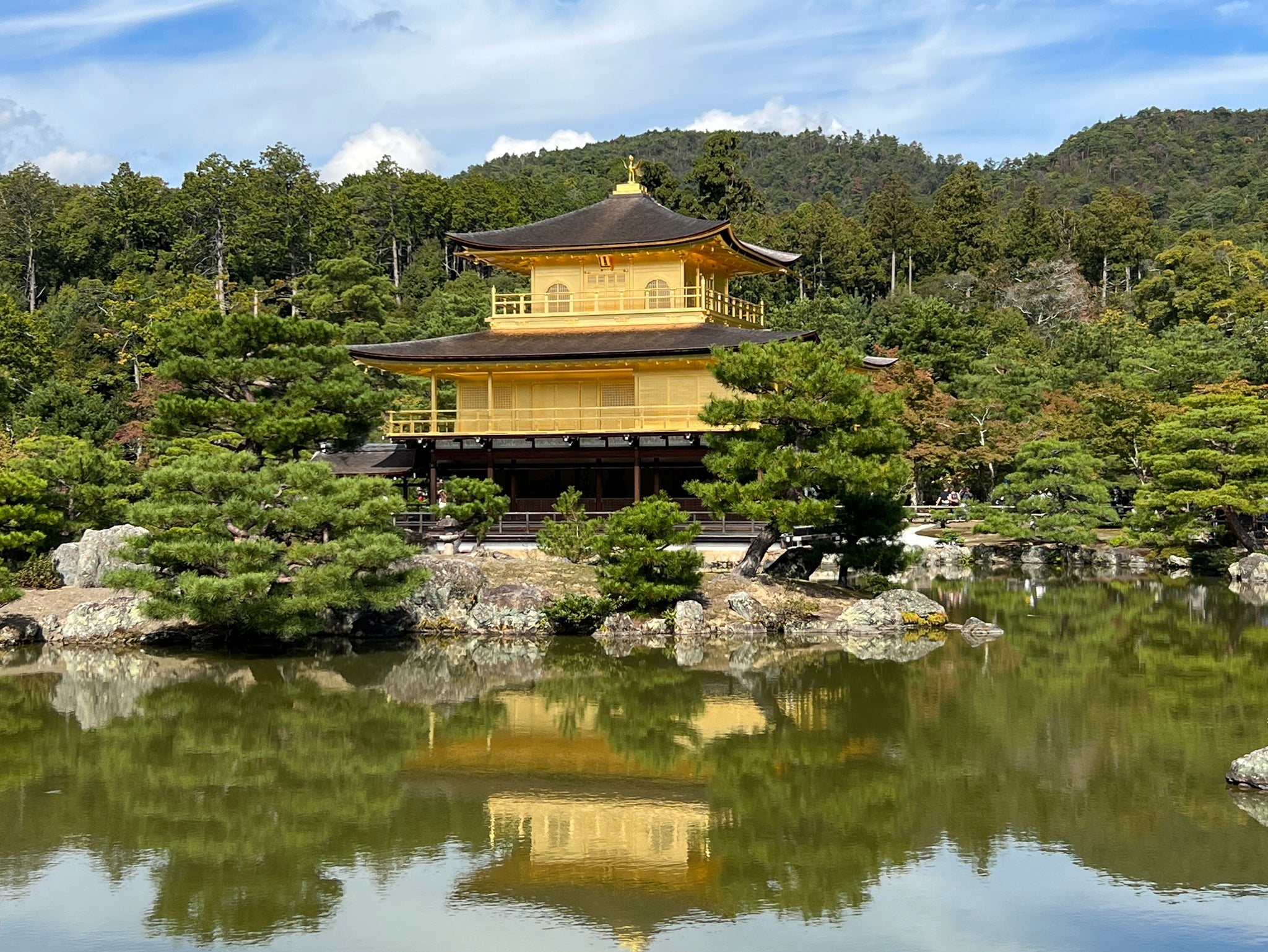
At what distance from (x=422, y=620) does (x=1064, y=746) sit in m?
11.8

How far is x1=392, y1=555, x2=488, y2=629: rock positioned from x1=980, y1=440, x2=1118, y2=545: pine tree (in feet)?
50.3

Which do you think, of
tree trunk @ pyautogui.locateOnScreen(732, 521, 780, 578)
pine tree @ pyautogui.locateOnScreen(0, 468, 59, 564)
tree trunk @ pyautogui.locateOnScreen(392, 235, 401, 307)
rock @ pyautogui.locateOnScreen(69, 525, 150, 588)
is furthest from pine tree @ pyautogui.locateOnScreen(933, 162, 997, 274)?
pine tree @ pyautogui.locateOnScreen(0, 468, 59, 564)

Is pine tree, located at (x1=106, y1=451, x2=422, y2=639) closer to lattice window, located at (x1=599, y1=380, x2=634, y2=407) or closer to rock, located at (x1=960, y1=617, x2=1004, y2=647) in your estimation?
rock, located at (x1=960, y1=617, x2=1004, y2=647)

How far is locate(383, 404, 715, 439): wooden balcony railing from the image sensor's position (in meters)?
27.2

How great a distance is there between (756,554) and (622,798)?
37.2 ft

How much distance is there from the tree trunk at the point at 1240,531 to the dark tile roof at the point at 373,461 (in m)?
18.3

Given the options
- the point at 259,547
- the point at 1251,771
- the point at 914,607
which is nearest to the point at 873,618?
the point at 914,607

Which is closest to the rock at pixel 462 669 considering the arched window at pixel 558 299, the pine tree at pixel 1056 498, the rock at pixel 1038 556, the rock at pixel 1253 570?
the arched window at pixel 558 299

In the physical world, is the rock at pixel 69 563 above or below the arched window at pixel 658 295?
below

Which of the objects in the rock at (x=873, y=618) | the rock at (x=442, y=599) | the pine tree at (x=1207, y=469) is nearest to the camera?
the rock at (x=873, y=618)

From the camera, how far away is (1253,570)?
1113 inches

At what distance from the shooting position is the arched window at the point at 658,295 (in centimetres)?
2997

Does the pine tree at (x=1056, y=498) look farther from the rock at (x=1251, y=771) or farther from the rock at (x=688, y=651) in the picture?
the rock at (x=1251, y=771)

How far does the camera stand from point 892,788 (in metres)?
12.8
